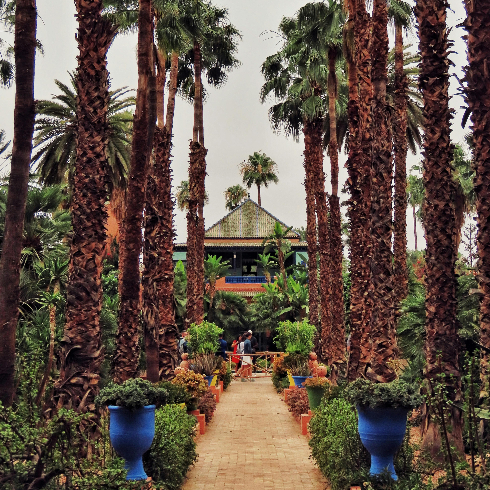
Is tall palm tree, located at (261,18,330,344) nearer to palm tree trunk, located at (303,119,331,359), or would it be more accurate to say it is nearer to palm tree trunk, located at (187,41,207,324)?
palm tree trunk, located at (303,119,331,359)

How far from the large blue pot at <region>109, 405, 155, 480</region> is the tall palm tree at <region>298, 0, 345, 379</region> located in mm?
12344

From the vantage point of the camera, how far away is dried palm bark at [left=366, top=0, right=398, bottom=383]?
1103 cm

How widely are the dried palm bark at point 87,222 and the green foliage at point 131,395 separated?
1867mm

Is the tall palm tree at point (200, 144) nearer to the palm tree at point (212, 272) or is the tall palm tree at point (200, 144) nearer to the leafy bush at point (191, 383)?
the leafy bush at point (191, 383)

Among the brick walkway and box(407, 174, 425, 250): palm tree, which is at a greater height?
box(407, 174, 425, 250): palm tree

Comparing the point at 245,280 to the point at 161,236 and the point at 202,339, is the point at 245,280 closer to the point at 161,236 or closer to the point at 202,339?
the point at 202,339

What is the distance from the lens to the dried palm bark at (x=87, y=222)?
9930 mm

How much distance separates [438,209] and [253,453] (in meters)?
5.34

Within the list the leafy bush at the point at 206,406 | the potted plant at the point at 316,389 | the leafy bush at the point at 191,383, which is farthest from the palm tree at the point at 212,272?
the leafy bush at the point at 191,383

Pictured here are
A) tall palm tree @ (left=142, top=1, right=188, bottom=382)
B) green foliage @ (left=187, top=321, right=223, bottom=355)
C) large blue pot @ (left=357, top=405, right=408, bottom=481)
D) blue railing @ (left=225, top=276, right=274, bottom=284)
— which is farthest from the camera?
blue railing @ (left=225, top=276, right=274, bottom=284)

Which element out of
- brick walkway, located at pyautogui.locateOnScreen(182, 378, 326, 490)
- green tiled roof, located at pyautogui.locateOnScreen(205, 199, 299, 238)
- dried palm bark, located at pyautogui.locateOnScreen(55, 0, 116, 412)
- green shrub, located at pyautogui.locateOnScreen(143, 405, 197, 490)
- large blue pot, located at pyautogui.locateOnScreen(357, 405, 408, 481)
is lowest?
Result: brick walkway, located at pyautogui.locateOnScreen(182, 378, 326, 490)

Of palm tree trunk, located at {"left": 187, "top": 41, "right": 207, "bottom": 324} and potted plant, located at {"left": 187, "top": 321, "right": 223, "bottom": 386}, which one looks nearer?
potted plant, located at {"left": 187, "top": 321, "right": 223, "bottom": 386}

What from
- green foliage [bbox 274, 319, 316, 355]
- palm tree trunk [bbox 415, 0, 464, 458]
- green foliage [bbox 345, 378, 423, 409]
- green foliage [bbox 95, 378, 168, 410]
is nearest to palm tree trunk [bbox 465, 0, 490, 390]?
green foliage [bbox 345, 378, 423, 409]

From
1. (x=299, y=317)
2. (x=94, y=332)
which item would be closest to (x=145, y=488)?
(x=94, y=332)
